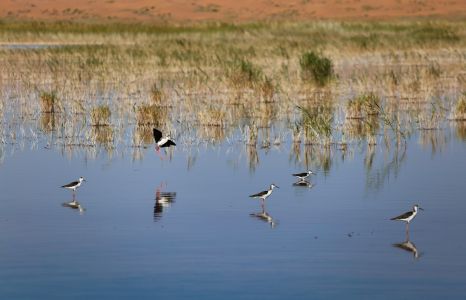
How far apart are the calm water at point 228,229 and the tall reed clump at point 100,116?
11.7 feet

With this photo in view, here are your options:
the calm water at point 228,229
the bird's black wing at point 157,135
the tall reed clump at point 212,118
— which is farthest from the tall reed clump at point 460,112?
the bird's black wing at point 157,135

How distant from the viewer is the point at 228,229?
441 inches

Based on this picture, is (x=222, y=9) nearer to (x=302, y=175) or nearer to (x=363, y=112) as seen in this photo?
(x=363, y=112)

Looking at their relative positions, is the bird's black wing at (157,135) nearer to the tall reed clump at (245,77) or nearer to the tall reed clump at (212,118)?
the tall reed clump at (212,118)

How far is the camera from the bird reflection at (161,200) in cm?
1217

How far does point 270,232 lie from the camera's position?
1105 cm

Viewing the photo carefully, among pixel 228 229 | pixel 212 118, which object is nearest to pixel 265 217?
pixel 228 229

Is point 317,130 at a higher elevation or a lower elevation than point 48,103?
higher

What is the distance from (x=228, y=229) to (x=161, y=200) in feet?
6.15

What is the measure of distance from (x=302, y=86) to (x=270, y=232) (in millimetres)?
15644

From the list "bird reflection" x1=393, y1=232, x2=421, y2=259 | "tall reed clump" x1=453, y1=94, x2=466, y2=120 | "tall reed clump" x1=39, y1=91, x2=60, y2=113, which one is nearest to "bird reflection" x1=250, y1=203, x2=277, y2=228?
"bird reflection" x1=393, y1=232, x2=421, y2=259

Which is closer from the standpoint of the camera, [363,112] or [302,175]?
[302,175]

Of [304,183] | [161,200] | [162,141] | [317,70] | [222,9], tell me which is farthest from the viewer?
[222,9]

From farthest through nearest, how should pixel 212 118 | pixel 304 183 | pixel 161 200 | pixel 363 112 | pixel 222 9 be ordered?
pixel 222 9 < pixel 363 112 < pixel 212 118 < pixel 304 183 < pixel 161 200
